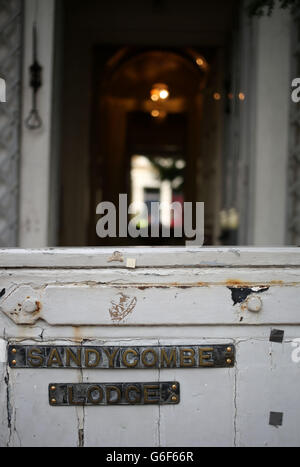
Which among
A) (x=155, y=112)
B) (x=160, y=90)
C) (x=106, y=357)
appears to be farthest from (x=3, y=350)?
(x=155, y=112)

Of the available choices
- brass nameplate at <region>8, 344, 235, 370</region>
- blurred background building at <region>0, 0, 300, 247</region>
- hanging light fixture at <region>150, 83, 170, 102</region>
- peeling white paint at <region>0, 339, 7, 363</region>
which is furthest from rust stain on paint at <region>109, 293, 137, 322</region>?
hanging light fixture at <region>150, 83, 170, 102</region>

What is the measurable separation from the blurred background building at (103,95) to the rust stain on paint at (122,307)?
232 centimetres

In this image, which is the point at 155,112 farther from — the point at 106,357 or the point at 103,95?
the point at 106,357

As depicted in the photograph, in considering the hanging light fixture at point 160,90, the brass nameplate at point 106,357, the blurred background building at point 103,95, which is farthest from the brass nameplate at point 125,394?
the hanging light fixture at point 160,90

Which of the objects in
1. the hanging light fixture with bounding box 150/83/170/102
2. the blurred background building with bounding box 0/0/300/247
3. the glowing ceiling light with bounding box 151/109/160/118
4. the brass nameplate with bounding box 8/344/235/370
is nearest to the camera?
the brass nameplate with bounding box 8/344/235/370

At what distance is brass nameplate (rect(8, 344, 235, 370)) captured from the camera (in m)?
1.54

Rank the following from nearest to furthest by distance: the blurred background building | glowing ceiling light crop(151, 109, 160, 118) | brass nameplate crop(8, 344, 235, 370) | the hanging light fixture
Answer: brass nameplate crop(8, 344, 235, 370), the blurred background building, the hanging light fixture, glowing ceiling light crop(151, 109, 160, 118)

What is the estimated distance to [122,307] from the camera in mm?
1554

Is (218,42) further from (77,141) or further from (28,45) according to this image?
(28,45)

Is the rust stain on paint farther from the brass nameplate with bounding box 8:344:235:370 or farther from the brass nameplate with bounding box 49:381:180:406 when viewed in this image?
the brass nameplate with bounding box 49:381:180:406

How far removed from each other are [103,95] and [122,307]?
5765 mm

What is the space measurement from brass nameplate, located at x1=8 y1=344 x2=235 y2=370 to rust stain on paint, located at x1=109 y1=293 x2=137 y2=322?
106mm

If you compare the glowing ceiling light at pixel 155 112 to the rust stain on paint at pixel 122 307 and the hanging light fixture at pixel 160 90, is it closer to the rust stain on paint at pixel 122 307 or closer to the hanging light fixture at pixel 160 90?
the hanging light fixture at pixel 160 90

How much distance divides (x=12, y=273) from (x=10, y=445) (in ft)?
1.88
